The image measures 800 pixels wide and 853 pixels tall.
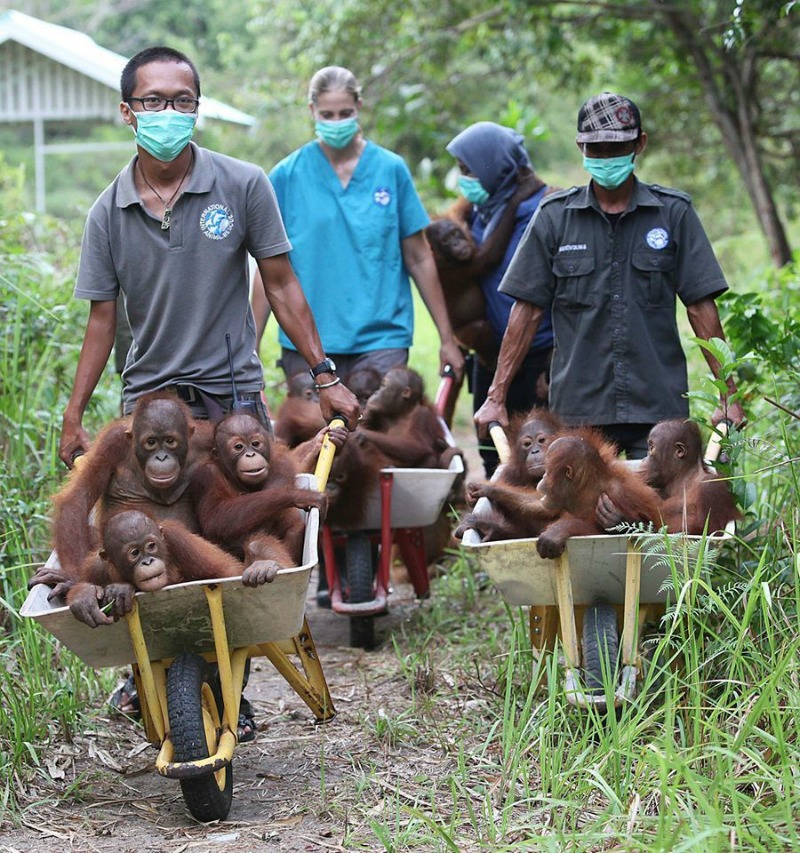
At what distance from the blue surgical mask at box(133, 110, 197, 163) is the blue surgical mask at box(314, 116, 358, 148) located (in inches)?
72.6

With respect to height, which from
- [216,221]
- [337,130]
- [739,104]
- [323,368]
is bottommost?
[323,368]

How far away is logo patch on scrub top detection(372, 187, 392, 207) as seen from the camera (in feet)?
19.7

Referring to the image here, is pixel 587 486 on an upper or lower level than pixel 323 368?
lower

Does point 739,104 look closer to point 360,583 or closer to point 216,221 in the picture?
point 360,583

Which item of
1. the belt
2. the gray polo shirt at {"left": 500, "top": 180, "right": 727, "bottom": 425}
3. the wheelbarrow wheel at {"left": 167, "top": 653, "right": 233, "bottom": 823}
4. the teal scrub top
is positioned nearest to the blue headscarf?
the teal scrub top

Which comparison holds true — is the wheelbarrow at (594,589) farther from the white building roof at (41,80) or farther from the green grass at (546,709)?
the white building roof at (41,80)

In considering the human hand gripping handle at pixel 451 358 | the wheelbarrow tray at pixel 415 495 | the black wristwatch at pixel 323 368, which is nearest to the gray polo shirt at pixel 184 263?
the black wristwatch at pixel 323 368

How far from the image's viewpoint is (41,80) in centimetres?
1969

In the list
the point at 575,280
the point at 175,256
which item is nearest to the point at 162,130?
the point at 175,256

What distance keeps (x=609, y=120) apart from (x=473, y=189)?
1.68m

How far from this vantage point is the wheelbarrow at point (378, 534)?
538 centimetres

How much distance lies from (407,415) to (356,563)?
761 millimetres

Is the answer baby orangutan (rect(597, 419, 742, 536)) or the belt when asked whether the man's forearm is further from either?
the belt

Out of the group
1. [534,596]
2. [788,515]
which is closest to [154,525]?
[534,596]
